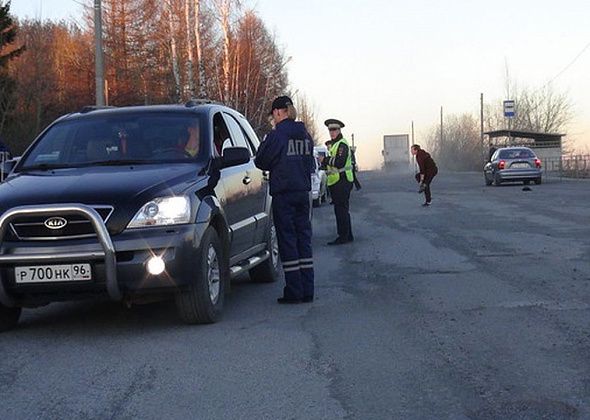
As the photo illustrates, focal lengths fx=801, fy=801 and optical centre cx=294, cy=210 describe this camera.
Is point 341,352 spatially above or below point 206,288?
below

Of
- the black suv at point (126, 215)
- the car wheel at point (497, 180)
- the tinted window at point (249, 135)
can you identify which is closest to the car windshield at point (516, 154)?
the car wheel at point (497, 180)

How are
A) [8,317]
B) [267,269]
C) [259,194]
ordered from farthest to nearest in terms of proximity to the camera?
[267,269] < [259,194] < [8,317]

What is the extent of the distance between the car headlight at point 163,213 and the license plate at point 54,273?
470 mm

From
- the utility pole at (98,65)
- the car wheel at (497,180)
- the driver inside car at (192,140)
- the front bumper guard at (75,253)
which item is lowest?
the car wheel at (497,180)

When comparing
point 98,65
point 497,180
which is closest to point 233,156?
point 98,65

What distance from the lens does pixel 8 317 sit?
6.55 meters

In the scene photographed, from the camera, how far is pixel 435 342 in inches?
230

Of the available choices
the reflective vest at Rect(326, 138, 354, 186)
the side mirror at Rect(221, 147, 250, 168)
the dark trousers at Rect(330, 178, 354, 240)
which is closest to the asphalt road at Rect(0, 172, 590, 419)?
the side mirror at Rect(221, 147, 250, 168)

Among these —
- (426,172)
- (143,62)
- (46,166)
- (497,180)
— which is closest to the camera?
(46,166)

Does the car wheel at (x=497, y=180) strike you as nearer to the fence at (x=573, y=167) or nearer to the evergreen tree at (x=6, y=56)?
the fence at (x=573, y=167)

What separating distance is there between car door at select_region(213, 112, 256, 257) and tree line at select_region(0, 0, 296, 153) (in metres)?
23.3

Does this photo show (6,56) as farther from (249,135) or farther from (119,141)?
(119,141)

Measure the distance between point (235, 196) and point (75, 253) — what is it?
1999 millimetres

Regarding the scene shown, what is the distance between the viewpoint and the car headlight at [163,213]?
5.94 meters
